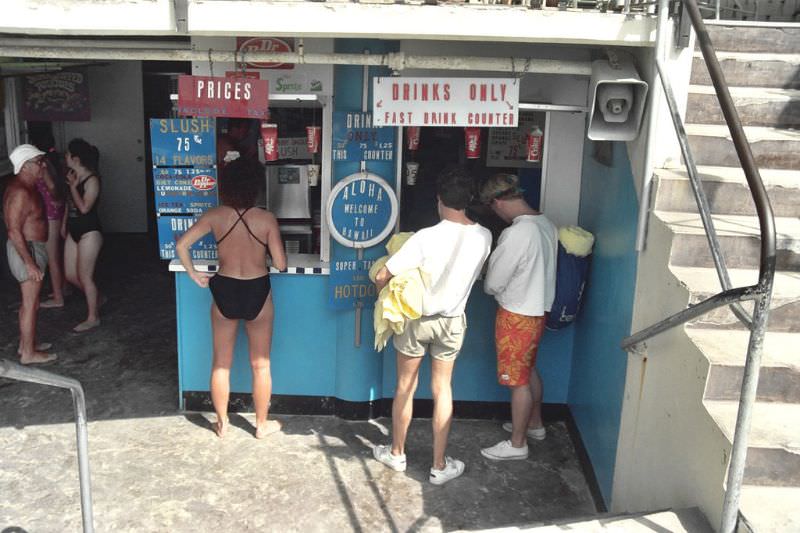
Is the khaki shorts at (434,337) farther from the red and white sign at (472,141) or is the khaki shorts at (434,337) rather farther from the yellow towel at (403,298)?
the red and white sign at (472,141)

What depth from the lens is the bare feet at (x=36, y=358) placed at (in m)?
6.55

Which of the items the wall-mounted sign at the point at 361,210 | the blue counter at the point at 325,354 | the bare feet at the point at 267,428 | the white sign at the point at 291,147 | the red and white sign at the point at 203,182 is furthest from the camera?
the white sign at the point at 291,147

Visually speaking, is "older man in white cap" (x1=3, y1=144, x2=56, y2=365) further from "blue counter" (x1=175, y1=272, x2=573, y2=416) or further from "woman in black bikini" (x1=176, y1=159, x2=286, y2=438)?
"woman in black bikini" (x1=176, y1=159, x2=286, y2=438)

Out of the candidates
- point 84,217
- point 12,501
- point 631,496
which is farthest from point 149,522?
point 84,217

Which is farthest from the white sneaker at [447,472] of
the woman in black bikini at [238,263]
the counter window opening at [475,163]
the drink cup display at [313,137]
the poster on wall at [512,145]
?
the drink cup display at [313,137]

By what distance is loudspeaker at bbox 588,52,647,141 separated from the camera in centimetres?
433

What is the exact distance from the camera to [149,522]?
4.57m

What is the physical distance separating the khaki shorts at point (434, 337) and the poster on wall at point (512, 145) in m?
1.34

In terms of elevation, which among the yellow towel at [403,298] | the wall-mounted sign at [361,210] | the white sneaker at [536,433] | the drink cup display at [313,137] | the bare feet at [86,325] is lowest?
the white sneaker at [536,433]

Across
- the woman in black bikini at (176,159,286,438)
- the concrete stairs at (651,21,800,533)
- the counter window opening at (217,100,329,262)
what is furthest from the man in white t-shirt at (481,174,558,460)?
the woman in black bikini at (176,159,286,438)

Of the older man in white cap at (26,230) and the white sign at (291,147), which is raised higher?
the white sign at (291,147)

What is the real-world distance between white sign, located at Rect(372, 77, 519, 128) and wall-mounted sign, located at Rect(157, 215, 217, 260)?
1.52 m

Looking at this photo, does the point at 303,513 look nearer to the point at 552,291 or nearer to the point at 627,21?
the point at 552,291

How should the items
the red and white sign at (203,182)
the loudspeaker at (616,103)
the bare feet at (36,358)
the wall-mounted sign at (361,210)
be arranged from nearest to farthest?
the loudspeaker at (616,103), the wall-mounted sign at (361,210), the red and white sign at (203,182), the bare feet at (36,358)
